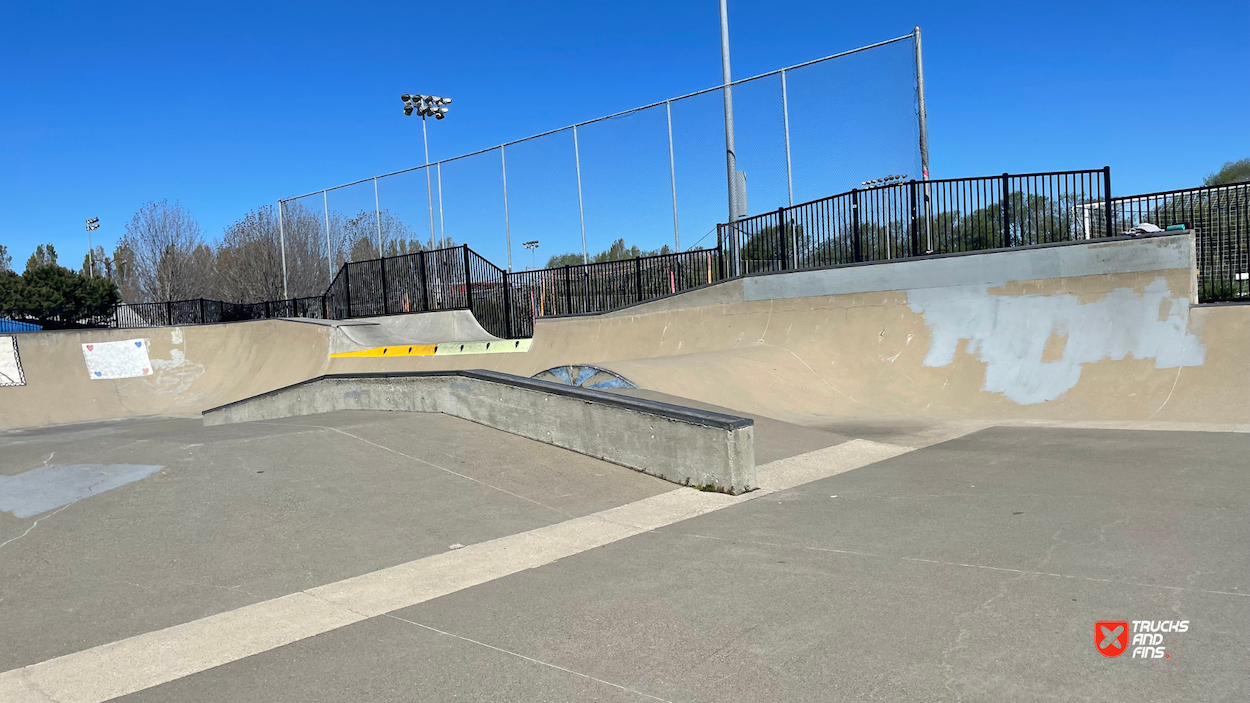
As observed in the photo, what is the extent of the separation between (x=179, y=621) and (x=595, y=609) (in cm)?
229

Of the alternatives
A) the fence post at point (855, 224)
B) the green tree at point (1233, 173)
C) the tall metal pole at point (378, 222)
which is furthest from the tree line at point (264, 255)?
the green tree at point (1233, 173)

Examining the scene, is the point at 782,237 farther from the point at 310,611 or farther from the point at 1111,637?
the point at 310,611

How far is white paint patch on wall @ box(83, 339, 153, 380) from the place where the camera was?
28.6m

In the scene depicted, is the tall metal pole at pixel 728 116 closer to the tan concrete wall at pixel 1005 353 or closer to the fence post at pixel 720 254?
the fence post at pixel 720 254

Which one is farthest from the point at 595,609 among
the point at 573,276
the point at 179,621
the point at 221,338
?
the point at 221,338

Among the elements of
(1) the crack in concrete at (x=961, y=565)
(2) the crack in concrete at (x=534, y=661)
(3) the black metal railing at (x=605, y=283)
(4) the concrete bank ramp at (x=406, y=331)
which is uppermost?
(3) the black metal railing at (x=605, y=283)

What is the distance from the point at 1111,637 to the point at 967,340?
403 inches

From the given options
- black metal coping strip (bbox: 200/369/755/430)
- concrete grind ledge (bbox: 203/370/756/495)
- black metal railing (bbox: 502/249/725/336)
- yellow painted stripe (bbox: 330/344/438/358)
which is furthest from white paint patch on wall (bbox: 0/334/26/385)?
black metal coping strip (bbox: 200/369/755/430)

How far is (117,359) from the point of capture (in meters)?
29.0

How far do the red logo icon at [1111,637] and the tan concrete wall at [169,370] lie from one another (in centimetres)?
2429

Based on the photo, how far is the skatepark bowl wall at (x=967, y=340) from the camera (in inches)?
425

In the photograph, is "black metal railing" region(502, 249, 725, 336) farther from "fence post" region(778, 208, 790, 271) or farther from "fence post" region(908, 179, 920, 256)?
"fence post" region(908, 179, 920, 256)

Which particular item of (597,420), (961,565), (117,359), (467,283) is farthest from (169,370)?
(961,565)

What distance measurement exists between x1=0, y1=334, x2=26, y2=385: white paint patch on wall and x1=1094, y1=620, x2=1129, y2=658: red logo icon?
33.0 m
